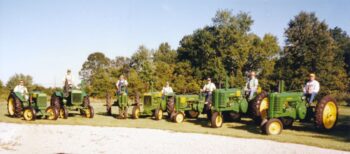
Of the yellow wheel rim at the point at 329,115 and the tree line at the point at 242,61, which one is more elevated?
the tree line at the point at 242,61

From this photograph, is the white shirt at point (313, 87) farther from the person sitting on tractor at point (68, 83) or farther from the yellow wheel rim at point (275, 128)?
the person sitting on tractor at point (68, 83)

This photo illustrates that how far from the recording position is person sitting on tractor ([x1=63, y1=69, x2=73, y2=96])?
54.3 feet

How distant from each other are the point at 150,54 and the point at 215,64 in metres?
21.4

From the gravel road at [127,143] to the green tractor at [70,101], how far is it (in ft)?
14.7

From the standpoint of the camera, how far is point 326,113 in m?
12.0

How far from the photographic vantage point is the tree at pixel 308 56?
3372 centimetres

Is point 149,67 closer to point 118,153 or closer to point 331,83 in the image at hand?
point 331,83

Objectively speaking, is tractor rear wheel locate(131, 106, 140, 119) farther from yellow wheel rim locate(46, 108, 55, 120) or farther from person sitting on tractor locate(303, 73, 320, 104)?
person sitting on tractor locate(303, 73, 320, 104)

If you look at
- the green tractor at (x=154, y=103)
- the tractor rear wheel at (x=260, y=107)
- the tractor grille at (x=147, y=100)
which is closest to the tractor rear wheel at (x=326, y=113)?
the tractor rear wheel at (x=260, y=107)

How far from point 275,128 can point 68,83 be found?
955cm

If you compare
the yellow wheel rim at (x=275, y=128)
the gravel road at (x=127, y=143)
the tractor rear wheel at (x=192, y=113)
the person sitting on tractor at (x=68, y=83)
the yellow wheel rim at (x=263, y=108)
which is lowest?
the gravel road at (x=127, y=143)

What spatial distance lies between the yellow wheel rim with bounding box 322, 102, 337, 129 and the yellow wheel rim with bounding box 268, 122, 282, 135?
1664 mm

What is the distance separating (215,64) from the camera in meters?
42.2

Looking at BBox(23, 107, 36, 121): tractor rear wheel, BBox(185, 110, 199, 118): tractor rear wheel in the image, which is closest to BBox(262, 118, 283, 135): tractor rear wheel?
BBox(185, 110, 199, 118): tractor rear wheel
